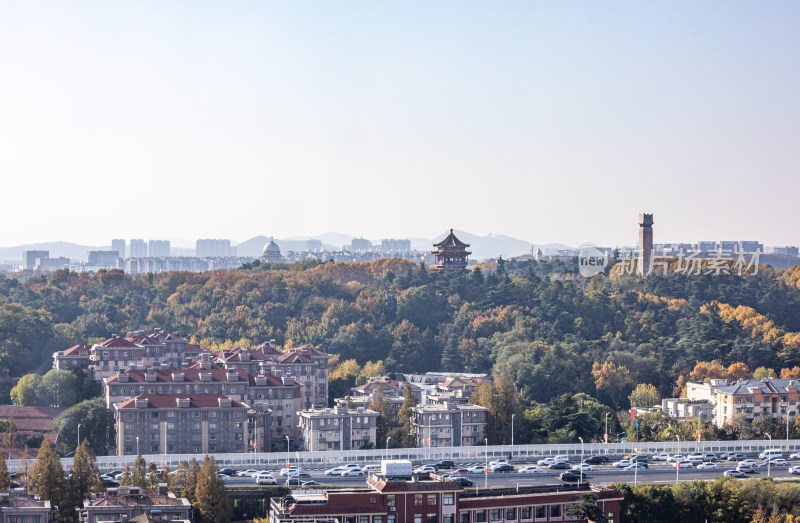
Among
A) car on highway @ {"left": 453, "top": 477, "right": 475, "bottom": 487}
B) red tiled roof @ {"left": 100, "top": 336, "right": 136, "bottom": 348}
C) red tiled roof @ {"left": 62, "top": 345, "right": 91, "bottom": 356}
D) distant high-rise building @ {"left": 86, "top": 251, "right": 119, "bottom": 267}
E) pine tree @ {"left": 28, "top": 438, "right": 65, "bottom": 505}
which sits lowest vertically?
car on highway @ {"left": 453, "top": 477, "right": 475, "bottom": 487}

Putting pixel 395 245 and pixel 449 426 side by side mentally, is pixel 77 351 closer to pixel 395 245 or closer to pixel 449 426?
pixel 449 426

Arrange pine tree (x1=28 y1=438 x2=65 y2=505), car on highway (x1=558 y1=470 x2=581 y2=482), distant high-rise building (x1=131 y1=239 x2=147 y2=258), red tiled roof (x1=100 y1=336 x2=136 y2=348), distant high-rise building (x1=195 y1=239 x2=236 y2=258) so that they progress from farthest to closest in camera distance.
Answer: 1. distant high-rise building (x1=195 y1=239 x2=236 y2=258)
2. distant high-rise building (x1=131 y1=239 x2=147 y2=258)
3. red tiled roof (x1=100 y1=336 x2=136 y2=348)
4. car on highway (x1=558 y1=470 x2=581 y2=482)
5. pine tree (x1=28 y1=438 x2=65 y2=505)

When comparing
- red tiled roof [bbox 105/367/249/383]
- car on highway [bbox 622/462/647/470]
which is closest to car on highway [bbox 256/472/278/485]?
car on highway [bbox 622/462/647/470]

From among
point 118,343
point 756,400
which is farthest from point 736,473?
point 118,343

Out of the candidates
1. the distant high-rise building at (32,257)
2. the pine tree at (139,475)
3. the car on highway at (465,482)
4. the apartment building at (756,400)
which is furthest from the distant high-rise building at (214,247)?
the pine tree at (139,475)

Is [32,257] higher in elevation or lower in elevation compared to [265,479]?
higher

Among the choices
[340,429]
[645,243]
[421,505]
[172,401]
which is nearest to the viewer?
[421,505]

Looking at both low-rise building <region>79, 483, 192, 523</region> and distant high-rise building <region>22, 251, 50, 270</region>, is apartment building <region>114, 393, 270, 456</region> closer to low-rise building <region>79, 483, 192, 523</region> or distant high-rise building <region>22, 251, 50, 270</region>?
low-rise building <region>79, 483, 192, 523</region>

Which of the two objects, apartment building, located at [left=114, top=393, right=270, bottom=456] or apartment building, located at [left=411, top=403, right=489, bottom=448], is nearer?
apartment building, located at [left=114, top=393, right=270, bottom=456]
